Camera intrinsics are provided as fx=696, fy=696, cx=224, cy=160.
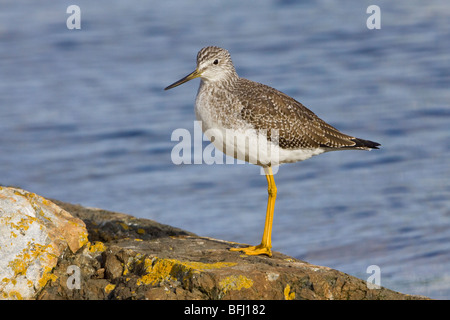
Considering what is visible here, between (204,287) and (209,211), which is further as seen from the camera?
(209,211)

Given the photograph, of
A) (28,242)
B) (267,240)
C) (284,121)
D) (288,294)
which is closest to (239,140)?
(284,121)

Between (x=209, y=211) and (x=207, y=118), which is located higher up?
(x=207, y=118)

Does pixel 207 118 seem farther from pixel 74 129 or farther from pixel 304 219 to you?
pixel 74 129

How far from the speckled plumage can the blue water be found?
2229mm

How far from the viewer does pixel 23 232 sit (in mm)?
6234

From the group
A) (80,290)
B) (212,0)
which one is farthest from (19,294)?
(212,0)

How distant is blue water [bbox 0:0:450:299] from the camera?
11188mm

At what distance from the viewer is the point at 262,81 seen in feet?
56.1

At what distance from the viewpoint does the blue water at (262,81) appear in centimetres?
1119

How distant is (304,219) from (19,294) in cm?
635

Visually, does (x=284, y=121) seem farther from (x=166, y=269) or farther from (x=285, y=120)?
(x=166, y=269)

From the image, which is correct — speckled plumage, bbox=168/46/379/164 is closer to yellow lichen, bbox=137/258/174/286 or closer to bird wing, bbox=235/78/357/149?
bird wing, bbox=235/78/357/149

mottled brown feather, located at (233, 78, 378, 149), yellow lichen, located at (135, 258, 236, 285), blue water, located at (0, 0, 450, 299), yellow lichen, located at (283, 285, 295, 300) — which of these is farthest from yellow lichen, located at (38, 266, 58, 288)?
blue water, located at (0, 0, 450, 299)

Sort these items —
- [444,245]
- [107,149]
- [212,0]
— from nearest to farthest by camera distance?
1. [444,245]
2. [107,149]
3. [212,0]
